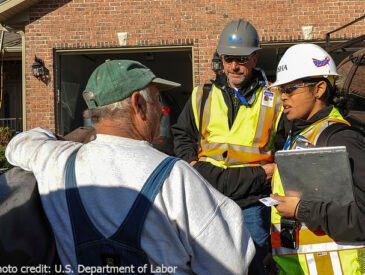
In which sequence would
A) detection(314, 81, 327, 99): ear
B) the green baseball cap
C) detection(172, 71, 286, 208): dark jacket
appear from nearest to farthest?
the green baseball cap < detection(314, 81, 327, 99): ear < detection(172, 71, 286, 208): dark jacket

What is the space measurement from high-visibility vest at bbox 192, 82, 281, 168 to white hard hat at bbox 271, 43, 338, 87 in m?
0.65

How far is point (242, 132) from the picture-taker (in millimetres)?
3443

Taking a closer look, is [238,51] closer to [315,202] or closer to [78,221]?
[315,202]

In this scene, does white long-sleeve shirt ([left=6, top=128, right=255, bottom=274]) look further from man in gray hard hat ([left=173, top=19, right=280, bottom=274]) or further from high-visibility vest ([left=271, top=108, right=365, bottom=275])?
man in gray hard hat ([left=173, top=19, right=280, bottom=274])

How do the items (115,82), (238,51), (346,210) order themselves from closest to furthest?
(115,82) < (346,210) < (238,51)

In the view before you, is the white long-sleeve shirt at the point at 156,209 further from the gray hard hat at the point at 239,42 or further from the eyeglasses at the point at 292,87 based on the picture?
the gray hard hat at the point at 239,42

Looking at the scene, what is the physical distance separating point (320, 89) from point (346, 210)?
0.74 metres

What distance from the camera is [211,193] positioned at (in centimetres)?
188

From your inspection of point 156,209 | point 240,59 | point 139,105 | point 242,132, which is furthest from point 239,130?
point 156,209

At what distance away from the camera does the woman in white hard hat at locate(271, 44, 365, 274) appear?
2.31 metres

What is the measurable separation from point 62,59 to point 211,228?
35.2 feet

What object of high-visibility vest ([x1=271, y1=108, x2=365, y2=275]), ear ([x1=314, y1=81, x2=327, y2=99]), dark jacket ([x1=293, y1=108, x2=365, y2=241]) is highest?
ear ([x1=314, y1=81, x2=327, y2=99])

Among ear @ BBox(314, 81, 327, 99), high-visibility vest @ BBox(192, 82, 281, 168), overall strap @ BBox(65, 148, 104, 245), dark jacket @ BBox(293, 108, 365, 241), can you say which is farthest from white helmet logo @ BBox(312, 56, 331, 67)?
overall strap @ BBox(65, 148, 104, 245)

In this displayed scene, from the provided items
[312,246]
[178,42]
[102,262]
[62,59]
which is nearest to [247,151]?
A: [312,246]
